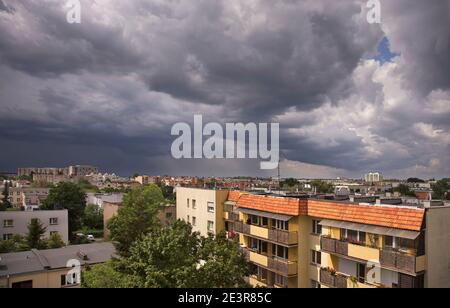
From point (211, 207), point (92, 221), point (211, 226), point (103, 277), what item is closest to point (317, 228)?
point (211, 207)

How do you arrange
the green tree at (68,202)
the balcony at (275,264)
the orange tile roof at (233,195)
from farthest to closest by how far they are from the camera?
the green tree at (68,202)
the orange tile roof at (233,195)
the balcony at (275,264)

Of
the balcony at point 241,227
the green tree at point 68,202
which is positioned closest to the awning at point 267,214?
the balcony at point 241,227

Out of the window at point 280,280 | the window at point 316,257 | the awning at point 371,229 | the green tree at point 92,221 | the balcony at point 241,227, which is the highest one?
the awning at point 371,229

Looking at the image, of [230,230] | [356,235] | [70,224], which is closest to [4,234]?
[70,224]

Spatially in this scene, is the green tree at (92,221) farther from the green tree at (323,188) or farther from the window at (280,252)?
the window at (280,252)

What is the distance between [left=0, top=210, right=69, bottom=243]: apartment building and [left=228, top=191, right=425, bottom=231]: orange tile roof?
3246 cm

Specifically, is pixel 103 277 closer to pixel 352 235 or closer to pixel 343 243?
pixel 343 243

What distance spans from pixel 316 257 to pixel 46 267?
1830 cm

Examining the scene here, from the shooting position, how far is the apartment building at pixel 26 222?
4112 cm

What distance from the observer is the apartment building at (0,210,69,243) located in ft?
135

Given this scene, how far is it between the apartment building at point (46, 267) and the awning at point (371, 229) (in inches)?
723

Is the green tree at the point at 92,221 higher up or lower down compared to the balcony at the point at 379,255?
lower down
